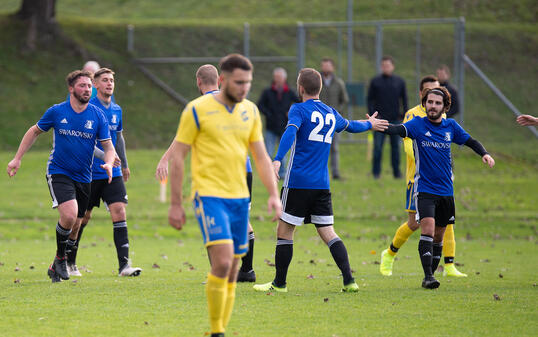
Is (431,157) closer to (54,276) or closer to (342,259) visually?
(342,259)

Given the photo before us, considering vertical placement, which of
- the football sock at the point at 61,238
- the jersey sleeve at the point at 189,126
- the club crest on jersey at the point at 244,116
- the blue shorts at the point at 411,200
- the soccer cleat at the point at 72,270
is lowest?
the soccer cleat at the point at 72,270

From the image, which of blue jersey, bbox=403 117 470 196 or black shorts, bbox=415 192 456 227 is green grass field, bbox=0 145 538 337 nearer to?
black shorts, bbox=415 192 456 227

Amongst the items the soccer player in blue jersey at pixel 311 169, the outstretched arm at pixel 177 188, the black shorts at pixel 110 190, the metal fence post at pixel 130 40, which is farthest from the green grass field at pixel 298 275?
the metal fence post at pixel 130 40

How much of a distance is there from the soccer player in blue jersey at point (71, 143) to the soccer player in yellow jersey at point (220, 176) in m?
3.14

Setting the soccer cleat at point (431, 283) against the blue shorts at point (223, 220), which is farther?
the soccer cleat at point (431, 283)

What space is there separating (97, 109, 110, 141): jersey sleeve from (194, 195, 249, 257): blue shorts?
3.41 meters

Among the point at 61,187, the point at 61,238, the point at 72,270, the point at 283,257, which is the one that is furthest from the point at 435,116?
the point at 72,270

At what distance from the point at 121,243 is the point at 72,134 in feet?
5.45

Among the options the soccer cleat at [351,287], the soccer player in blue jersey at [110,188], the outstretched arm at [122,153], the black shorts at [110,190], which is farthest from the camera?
the outstretched arm at [122,153]

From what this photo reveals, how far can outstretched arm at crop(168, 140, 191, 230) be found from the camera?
5949 mm

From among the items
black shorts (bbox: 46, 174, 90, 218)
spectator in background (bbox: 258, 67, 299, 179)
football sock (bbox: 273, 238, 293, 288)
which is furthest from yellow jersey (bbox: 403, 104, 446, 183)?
spectator in background (bbox: 258, 67, 299, 179)

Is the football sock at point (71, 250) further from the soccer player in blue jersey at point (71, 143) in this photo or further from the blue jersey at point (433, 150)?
the blue jersey at point (433, 150)

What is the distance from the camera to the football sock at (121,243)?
32.7 feet

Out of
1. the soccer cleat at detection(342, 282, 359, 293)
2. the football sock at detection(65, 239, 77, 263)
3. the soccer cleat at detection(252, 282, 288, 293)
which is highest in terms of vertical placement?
the football sock at detection(65, 239, 77, 263)
